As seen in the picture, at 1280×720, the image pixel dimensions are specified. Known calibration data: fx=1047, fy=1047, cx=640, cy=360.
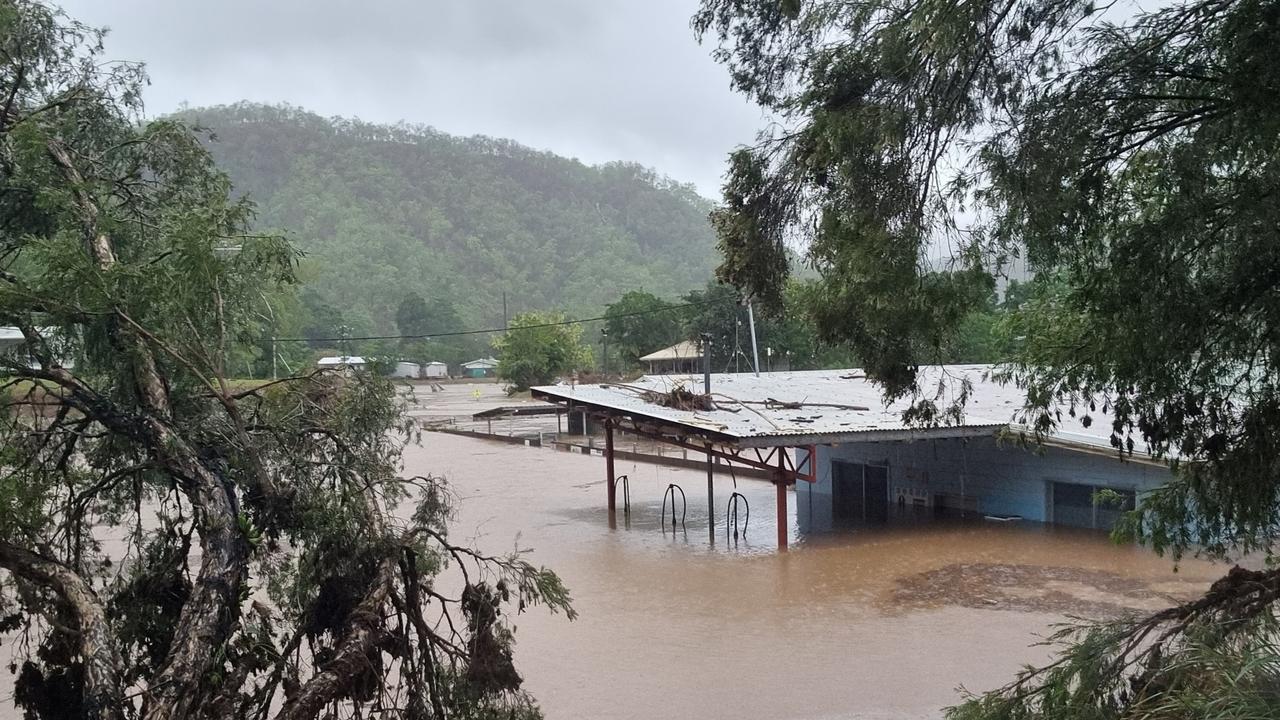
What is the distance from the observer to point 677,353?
4991cm

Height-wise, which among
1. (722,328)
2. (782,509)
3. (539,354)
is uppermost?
(722,328)

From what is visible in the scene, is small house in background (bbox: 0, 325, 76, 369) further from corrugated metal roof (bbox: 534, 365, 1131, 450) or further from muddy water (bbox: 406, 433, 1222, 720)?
corrugated metal roof (bbox: 534, 365, 1131, 450)

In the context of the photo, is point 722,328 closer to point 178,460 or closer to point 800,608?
point 800,608

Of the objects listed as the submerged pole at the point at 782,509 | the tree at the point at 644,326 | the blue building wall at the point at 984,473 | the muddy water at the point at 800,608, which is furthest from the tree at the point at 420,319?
the submerged pole at the point at 782,509

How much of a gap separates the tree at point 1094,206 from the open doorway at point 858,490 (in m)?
16.0

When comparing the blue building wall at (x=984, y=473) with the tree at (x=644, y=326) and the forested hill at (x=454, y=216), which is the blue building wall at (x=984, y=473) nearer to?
the tree at (x=644, y=326)

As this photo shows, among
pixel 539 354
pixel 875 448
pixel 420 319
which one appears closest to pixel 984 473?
pixel 875 448

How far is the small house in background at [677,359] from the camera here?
49188 millimetres

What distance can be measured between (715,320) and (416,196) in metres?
90.2

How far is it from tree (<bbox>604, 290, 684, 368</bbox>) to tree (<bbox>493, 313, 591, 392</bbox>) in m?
4.50

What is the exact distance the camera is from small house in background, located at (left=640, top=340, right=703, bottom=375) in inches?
1937

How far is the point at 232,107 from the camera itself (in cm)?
14462

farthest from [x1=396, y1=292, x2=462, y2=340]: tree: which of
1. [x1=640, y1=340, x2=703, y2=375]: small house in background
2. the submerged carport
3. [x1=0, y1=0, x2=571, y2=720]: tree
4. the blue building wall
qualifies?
[x1=0, y1=0, x2=571, y2=720]: tree

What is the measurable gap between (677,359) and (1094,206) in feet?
146
